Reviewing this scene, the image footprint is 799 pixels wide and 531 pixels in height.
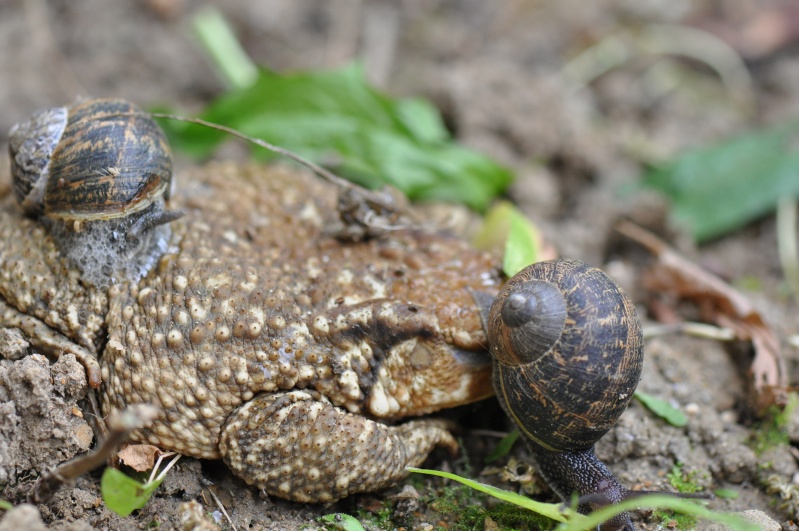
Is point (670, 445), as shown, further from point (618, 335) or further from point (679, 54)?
point (679, 54)

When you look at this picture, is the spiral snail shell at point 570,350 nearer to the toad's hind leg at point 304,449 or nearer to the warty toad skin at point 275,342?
the warty toad skin at point 275,342

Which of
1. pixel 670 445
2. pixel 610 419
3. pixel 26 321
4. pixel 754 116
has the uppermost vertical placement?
pixel 754 116

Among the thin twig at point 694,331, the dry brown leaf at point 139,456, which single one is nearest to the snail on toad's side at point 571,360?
the thin twig at point 694,331

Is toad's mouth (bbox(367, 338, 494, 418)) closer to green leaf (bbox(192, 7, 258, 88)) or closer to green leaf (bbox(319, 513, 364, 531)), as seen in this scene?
green leaf (bbox(319, 513, 364, 531))

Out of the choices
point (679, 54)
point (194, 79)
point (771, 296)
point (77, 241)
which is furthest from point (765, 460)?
point (194, 79)

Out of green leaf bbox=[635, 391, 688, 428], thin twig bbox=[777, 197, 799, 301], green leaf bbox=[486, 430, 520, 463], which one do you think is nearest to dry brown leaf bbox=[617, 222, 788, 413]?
green leaf bbox=[635, 391, 688, 428]

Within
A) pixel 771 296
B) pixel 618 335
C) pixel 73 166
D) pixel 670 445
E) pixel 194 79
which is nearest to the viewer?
pixel 618 335
